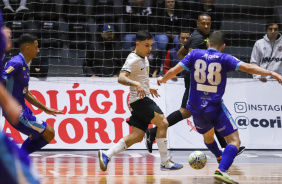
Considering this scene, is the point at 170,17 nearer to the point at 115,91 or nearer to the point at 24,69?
the point at 115,91

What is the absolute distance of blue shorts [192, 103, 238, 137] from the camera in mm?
6684

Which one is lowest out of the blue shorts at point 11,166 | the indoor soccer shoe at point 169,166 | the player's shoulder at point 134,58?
the indoor soccer shoe at point 169,166

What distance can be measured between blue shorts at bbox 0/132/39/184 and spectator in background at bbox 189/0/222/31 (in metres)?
10.0

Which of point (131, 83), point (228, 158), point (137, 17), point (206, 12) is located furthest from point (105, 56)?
point (228, 158)

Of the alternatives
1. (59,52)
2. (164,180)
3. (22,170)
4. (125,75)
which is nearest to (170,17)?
(59,52)

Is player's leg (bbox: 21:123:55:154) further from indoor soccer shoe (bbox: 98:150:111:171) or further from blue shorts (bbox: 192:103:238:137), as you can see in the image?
blue shorts (bbox: 192:103:238:137)

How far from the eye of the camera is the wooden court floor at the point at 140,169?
6.76 m

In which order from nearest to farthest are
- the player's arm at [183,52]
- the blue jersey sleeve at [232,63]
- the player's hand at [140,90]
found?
the blue jersey sleeve at [232,63]
the player's hand at [140,90]
the player's arm at [183,52]

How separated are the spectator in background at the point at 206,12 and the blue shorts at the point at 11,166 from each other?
10040 mm

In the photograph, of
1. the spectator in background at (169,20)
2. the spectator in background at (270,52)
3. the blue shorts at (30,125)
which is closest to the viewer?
the blue shorts at (30,125)

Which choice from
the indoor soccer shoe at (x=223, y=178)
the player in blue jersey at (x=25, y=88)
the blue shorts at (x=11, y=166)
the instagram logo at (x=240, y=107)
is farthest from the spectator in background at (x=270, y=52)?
the blue shorts at (x=11, y=166)

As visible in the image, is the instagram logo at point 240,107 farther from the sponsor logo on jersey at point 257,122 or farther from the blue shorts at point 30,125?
the blue shorts at point 30,125

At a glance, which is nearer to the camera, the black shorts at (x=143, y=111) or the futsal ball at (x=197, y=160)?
the futsal ball at (x=197, y=160)

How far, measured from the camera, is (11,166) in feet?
9.72
